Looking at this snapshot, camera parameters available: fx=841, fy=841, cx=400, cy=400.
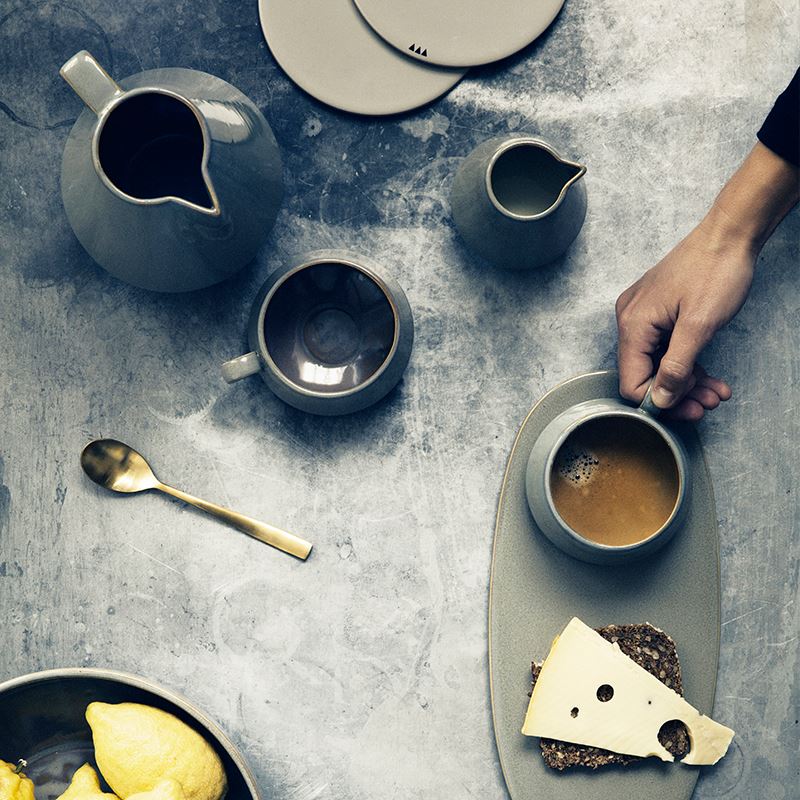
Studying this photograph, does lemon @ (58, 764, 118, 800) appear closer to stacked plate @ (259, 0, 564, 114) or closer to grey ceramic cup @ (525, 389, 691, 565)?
grey ceramic cup @ (525, 389, 691, 565)

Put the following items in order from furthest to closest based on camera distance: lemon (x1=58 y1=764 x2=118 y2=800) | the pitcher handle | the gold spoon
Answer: the gold spoon
lemon (x1=58 y1=764 x2=118 y2=800)
the pitcher handle

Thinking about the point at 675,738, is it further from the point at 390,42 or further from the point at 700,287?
the point at 390,42

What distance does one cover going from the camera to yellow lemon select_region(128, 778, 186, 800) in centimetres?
82

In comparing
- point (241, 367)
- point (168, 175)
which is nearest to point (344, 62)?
point (168, 175)

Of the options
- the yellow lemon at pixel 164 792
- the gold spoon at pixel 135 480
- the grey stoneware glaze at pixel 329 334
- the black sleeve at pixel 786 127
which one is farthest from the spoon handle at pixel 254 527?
the black sleeve at pixel 786 127

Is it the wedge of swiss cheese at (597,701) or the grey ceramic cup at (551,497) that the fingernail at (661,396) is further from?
the wedge of swiss cheese at (597,701)

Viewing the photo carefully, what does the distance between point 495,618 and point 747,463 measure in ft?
1.13

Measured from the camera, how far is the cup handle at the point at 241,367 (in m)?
0.89

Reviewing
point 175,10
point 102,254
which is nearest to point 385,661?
point 102,254

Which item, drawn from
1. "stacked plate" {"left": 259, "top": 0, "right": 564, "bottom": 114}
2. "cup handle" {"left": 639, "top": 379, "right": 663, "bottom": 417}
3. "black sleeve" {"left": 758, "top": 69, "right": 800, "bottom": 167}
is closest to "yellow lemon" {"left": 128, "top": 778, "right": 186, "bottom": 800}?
"cup handle" {"left": 639, "top": 379, "right": 663, "bottom": 417}

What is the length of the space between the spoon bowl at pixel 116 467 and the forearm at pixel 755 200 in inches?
27.0

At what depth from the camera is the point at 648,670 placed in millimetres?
926

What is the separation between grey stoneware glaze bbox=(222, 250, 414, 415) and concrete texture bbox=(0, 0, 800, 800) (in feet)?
0.17

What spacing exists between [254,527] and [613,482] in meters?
0.40
